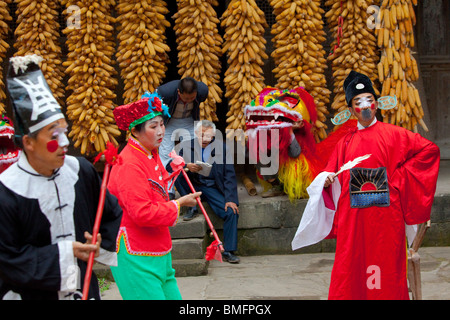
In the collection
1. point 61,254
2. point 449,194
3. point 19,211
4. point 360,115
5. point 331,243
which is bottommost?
point 331,243

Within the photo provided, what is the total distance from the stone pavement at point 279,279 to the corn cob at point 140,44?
217cm

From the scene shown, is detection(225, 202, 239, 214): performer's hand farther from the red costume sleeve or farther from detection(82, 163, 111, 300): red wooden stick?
detection(82, 163, 111, 300): red wooden stick

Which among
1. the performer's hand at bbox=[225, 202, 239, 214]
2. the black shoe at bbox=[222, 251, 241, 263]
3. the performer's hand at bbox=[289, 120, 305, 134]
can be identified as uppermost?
the performer's hand at bbox=[289, 120, 305, 134]

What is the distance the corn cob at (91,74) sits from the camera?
20.5 ft

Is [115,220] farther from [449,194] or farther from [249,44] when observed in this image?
[449,194]

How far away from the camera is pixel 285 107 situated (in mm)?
5906

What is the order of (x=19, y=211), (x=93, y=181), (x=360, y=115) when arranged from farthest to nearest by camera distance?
(x=360, y=115) < (x=93, y=181) < (x=19, y=211)

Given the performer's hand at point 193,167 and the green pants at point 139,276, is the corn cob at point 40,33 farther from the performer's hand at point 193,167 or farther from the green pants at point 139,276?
the green pants at point 139,276

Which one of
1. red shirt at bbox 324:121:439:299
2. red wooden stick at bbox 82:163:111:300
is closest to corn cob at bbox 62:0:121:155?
red shirt at bbox 324:121:439:299

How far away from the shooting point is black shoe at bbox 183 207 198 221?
6043 mm

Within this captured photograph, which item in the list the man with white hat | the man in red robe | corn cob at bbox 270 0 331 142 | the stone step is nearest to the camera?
the man with white hat

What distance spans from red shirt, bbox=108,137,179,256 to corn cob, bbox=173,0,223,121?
3.01 m

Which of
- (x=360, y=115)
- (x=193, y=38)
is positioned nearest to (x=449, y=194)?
(x=360, y=115)

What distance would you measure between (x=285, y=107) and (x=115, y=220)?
133 inches
